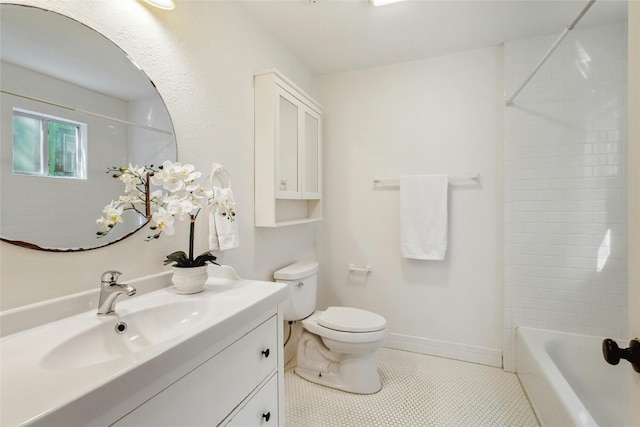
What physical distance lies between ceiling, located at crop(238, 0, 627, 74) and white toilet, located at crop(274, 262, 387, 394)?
158 cm

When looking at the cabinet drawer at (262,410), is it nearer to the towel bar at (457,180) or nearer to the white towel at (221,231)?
the white towel at (221,231)

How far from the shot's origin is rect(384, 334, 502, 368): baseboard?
221 centimetres

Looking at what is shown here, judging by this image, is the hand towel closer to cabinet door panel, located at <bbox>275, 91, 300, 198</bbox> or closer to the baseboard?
cabinet door panel, located at <bbox>275, 91, 300, 198</bbox>

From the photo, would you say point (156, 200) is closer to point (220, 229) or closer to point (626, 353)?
point (220, 229)

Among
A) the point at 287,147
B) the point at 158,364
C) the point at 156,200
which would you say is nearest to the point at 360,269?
the point at 287,147

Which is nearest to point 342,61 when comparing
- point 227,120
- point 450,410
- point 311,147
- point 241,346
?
point 311,147

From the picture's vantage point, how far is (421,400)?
1.82 metres

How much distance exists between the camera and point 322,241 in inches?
106

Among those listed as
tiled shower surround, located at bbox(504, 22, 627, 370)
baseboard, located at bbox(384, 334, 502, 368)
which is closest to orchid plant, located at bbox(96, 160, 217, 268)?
baseboard, located at bbox(384, 334, 502, 368)

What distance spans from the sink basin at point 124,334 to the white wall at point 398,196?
171 centimetres

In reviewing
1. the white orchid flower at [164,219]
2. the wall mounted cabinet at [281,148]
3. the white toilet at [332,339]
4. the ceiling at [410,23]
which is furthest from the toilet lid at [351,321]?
the ceiling at [410,23]

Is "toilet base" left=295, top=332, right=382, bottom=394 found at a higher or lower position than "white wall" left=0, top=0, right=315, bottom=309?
lower

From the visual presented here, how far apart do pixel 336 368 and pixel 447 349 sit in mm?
940

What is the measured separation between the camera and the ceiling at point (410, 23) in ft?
5.69
